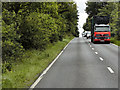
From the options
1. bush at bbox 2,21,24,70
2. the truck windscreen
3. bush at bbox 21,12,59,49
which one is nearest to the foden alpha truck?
the truck windscreen

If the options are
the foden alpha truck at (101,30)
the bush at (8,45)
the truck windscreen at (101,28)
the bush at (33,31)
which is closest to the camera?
the bush at (8,45)

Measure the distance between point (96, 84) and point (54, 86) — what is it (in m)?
1.45

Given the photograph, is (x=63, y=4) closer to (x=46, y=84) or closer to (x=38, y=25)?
(x=38, y=25)

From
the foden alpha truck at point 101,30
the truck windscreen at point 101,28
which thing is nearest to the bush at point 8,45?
the foden alpha truck at point 101,30

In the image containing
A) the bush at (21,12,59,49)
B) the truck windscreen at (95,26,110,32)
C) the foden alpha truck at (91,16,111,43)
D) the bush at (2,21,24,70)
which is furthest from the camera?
the truck windscreen at (95,26,110,32)

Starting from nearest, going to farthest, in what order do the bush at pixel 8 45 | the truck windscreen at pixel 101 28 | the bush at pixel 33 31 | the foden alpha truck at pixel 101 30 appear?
the bush at pixel 8 45
the bush at pixel 33 31
the foden alpha truck at pixel 101 30
the truck windscreen at pixel 101 28

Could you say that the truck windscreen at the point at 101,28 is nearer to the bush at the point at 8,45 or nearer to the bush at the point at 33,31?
the bush at the point at 33,31

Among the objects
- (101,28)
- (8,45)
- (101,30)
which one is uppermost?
(101,28)

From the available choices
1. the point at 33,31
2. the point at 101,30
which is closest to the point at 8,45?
the point at 33,31

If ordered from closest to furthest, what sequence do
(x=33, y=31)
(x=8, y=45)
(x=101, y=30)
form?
1. (x=8, y=45)
2. (x=33, y=31)
3. (x=101, y=30)

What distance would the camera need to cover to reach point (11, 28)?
12.1 meters

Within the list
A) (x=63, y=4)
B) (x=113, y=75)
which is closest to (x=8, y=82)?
(x=113, y=75)

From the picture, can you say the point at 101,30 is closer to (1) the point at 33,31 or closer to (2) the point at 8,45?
(1) the point at 33,31

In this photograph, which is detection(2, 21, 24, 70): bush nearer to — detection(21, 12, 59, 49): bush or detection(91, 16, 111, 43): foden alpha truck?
detection(21, 12, 59, 49): bush
